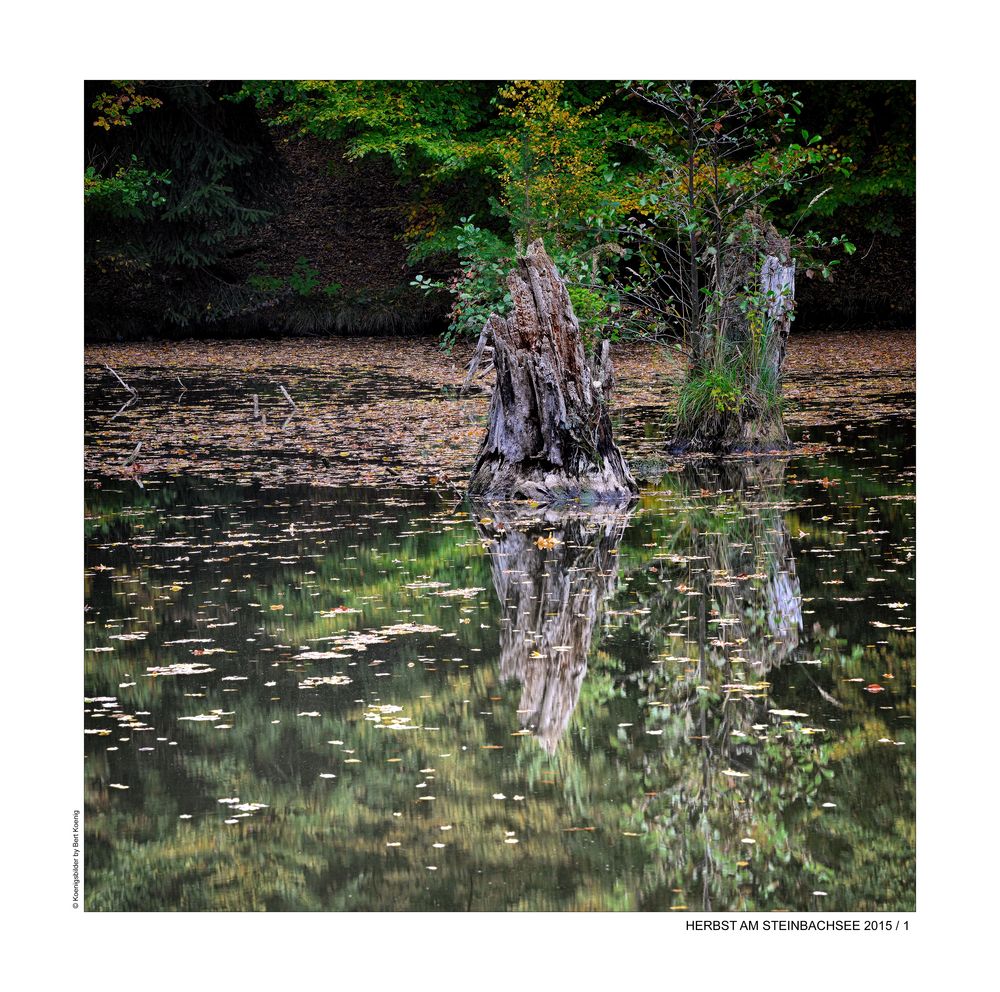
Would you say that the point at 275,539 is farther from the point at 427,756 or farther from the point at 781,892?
the point at 781,892

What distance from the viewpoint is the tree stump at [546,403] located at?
9.15 metres

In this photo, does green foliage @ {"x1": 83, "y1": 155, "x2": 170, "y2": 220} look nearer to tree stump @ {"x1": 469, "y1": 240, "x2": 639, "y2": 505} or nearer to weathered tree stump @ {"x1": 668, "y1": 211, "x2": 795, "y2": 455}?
weathered tree stump @ {"x1": 668, "y1": 211, "x2": 795, "y2": 455}

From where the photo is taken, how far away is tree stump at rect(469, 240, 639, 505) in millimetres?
9148

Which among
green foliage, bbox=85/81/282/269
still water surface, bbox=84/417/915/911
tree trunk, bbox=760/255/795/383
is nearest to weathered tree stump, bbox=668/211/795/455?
tree trunk, bbox=760/255/795/383

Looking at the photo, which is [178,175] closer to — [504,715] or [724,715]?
[504,715]

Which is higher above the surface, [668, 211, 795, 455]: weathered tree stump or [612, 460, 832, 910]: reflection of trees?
[668, 211, 795, 455]: weathered tree stump

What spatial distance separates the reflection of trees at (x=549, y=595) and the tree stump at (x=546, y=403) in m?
0.43

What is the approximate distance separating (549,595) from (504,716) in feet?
5.97

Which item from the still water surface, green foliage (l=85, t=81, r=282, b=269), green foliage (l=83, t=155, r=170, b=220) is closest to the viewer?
the still water surface

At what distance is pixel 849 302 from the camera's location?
79.8 feet

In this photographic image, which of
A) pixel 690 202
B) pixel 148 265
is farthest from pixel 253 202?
pixel 690 202

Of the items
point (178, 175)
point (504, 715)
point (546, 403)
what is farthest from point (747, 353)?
point (178, 175)

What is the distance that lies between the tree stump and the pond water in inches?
31.7
